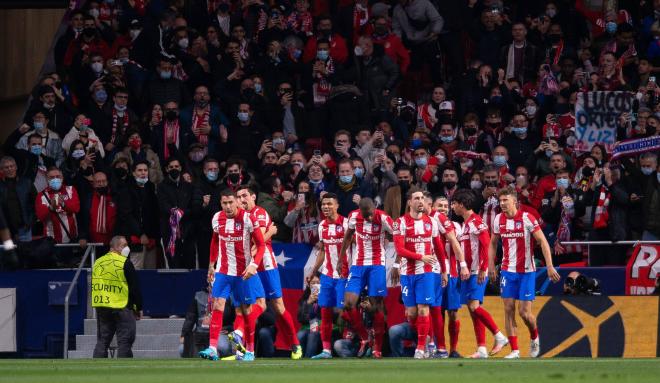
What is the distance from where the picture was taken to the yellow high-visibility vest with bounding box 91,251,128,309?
20016 mm

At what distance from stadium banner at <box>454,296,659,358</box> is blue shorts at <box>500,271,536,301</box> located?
4.46 feet

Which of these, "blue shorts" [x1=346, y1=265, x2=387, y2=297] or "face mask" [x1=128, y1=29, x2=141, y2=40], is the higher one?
"face mask" [x1=128, y1=29, x2=141, y2=40]

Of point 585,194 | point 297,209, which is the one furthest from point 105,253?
point 585,194

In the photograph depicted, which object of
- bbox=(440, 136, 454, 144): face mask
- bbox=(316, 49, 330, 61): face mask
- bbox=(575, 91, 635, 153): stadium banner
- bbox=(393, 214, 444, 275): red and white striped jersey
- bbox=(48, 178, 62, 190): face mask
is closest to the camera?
bbox=(393, 214, 444, 275): red and white striped jersey

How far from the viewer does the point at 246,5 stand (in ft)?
82.8

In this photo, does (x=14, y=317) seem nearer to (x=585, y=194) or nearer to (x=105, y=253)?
(x=105, y=253)

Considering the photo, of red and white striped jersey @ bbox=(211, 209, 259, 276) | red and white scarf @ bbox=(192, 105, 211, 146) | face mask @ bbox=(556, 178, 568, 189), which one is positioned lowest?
red and white striped jersey @ bbox=(211, 209, 259, 276)

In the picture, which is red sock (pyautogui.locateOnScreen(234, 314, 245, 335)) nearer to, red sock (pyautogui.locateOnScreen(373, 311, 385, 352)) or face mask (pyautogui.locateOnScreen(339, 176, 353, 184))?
red sock (pyautogui.locateOnScreen(373, 311, 385, 352))

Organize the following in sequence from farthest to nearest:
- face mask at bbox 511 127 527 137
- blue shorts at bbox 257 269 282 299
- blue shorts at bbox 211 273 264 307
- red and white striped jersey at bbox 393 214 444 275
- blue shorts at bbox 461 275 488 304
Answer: face mask at bbox 511 127 527 137 → blue shorts at bbox 461 275 488 304 → red and white striped jersey at bbox 393 214 444 275 → blue shorts at bbox 257 269 282 299 → blue shorts at bbox 211 273 264 307

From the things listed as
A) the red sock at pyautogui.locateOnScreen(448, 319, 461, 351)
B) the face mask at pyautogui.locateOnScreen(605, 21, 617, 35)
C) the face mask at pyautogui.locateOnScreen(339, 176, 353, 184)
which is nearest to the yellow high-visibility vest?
the face mask at pyautogui.locateOnScreen(339, 176, 353, 184)

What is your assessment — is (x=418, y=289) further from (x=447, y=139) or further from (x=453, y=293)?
(x=447, y=139)

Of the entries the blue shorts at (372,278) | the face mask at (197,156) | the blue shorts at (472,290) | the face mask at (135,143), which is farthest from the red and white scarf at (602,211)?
the face mask at (135,143)

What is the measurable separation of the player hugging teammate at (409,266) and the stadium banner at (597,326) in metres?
0.64

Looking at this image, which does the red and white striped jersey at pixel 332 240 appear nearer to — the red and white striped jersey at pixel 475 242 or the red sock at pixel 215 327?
the red and white striped jersey at pixel 475 242
